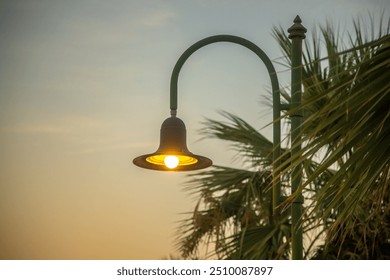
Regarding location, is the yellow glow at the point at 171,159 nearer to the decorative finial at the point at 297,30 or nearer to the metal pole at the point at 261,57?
the metal pole at the point at 261,57

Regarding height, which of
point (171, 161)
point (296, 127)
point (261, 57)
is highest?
point (261, 57)

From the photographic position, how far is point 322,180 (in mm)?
4945

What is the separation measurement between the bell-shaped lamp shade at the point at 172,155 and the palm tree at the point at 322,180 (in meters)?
0.31

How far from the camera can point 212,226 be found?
18.5 feet

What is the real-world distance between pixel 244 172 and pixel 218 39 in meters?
2.65

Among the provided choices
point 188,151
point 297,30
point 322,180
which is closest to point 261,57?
point 297,30

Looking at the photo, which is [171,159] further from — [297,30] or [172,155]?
[297,30]

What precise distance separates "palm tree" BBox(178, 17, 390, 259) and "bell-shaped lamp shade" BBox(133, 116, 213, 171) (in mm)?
307

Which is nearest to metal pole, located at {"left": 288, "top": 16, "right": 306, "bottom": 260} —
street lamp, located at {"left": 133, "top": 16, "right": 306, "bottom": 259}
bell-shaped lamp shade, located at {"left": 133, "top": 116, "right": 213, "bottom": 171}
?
street lamp, located at {"left": 133, "top": 16, "right": 306, "bottom": 259}

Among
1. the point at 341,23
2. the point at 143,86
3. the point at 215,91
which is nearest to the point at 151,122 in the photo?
the point at 143,86

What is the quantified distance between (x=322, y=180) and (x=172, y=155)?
2.46 metres

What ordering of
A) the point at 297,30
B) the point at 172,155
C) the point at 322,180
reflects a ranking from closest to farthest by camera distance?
the point at 172,155
the point at 297,30
the point at 322,180

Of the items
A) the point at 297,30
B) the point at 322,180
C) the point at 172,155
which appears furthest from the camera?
the point at 322,180

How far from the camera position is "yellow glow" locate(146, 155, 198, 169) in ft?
8.95
